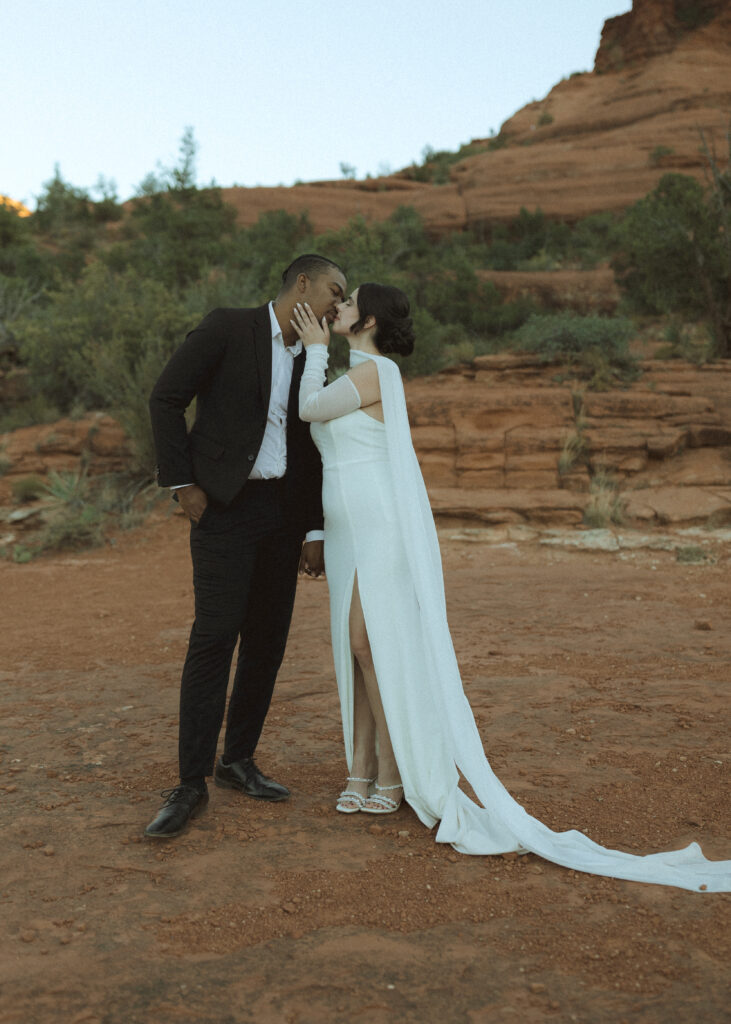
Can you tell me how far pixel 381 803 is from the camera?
329cm

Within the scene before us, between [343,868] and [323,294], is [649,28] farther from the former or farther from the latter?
[343,868]

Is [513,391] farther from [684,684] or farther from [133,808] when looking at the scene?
[133,808]

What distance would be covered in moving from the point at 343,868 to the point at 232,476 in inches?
54.4

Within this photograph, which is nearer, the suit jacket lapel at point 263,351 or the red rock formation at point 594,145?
the suit jacket lapel at point 263,351

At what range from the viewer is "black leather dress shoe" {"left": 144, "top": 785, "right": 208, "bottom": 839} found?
3020mm

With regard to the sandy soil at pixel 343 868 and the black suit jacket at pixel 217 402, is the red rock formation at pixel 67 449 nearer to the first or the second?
the sandy soil at pixel 343 868

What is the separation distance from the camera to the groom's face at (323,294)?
3.34 m

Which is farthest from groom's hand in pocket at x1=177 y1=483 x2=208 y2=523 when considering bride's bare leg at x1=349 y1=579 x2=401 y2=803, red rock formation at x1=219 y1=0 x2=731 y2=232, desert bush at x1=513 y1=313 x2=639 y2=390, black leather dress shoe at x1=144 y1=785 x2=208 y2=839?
red rock formation at x1=219 y1=0 x2=731 y2=232

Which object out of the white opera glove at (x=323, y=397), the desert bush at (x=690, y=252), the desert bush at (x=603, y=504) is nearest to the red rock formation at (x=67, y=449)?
the desert bush at (x=603, y=504)

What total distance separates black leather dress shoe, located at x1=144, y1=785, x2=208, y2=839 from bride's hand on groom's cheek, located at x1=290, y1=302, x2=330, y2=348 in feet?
5.57

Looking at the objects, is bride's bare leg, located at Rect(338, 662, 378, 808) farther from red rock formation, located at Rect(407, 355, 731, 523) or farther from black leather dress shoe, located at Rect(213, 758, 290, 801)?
red rock formation, located at Rect(407, 355, 731, 523)

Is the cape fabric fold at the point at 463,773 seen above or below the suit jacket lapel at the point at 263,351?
below

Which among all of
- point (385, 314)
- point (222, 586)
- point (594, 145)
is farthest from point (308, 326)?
point (594, 145)

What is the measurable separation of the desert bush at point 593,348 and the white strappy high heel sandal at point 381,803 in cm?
952
